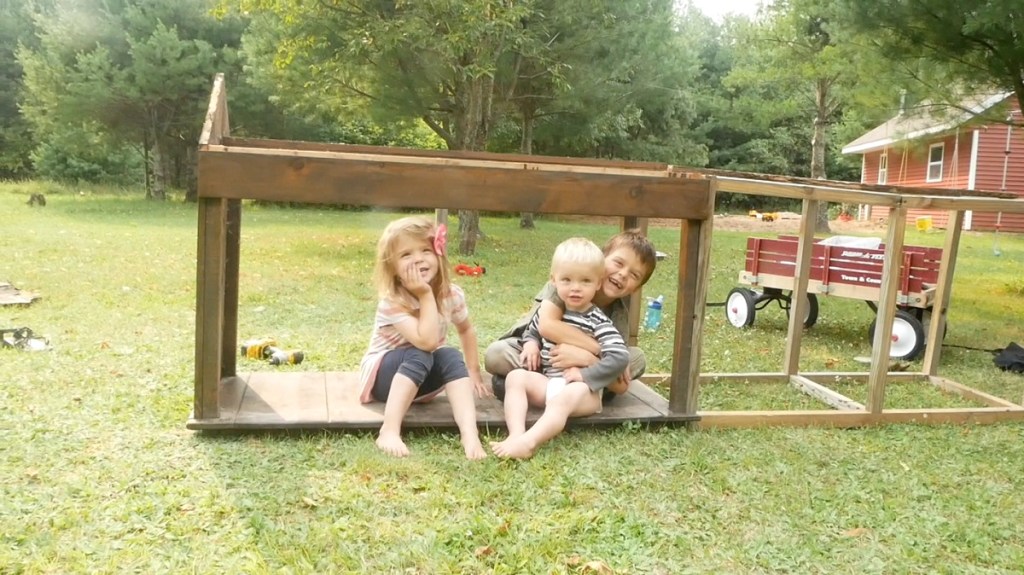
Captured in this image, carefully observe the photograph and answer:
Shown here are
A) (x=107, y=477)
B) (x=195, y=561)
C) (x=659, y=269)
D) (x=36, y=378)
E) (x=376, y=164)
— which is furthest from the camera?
(x=659, y=269)

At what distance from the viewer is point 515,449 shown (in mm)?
3408

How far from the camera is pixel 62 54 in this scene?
73.5 feet

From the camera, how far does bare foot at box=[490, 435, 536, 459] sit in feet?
11.2

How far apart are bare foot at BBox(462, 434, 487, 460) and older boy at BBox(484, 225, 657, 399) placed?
1.92 feet

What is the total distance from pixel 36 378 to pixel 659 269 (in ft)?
30.8

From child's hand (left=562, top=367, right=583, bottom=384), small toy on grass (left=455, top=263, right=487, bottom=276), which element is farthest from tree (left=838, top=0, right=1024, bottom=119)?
child's hand (left=562, top=367, right=583, bottom=384)

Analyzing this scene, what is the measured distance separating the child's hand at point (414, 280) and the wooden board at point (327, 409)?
1.96 feet

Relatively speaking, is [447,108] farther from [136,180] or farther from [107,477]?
[136,180]

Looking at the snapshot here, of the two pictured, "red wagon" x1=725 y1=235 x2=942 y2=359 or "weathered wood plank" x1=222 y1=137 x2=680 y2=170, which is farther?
"red wagon" x1=725 y1=235 x2=942 y2=359

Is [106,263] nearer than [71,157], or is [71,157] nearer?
[106,263]

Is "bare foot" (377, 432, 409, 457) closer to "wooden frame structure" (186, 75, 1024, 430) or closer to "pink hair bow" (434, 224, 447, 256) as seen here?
"wooden frame structure" (186, 75, 1024, 430)

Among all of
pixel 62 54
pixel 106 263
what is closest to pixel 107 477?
pixel 106 263

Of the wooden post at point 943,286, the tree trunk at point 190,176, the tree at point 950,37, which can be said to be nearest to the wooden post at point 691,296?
the wooden post at point 943,286

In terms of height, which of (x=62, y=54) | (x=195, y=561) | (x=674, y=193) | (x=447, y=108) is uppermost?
(x=62, y=54)
